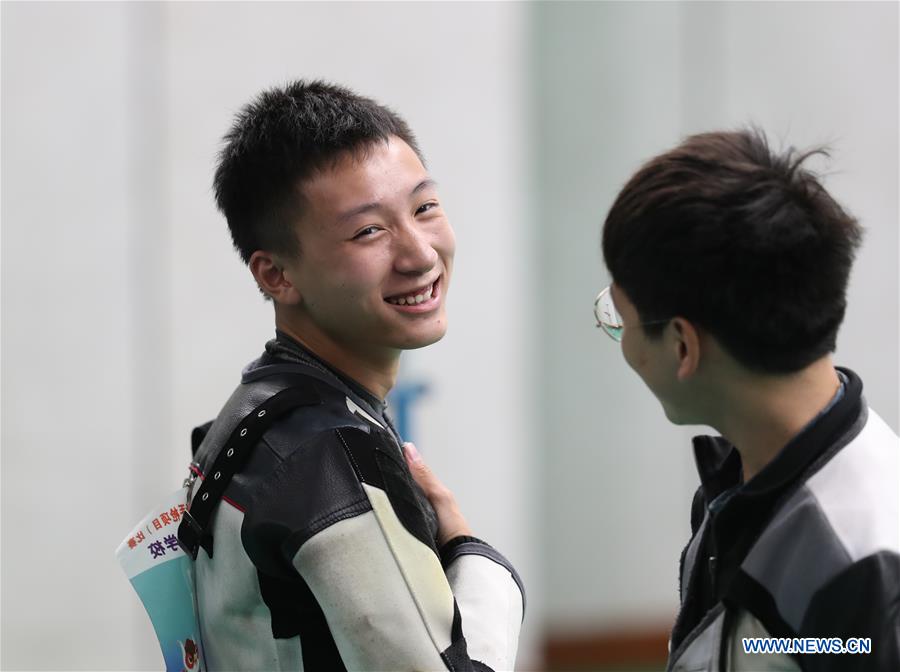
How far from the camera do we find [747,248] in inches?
57.4

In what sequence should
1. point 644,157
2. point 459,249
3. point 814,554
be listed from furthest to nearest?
1. point 644,157
2. point 459,249
3. point 814,554

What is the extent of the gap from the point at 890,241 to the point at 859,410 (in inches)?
162

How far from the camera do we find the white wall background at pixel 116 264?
3963mm

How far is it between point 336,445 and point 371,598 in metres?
0.21

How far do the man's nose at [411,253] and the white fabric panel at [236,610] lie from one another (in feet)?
1.42

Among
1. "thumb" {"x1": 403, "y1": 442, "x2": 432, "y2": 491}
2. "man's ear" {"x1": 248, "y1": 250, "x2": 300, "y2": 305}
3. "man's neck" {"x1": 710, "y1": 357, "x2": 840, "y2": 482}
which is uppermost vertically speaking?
"man's ear" {"x1": 248, "y1": 250, "x2": 300, "y2": 305}

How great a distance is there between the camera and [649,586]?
5.45m

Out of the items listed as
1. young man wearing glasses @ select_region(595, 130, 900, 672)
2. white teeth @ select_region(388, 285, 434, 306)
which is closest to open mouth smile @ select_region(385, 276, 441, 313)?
white teeth @ select_region(388, 285, 434, 306)

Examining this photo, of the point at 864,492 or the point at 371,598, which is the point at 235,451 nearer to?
the point at 371,598

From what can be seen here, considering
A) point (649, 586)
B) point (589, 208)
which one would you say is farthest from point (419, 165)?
point (649, 586)

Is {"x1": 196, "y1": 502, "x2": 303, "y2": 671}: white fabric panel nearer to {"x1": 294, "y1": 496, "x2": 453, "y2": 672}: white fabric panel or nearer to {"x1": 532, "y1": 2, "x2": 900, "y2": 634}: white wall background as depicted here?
{"x1": 294, "y1": 496, "x2": 453, "y2": 672}: white fabric panel

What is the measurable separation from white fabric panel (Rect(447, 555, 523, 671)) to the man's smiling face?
0.35 metres

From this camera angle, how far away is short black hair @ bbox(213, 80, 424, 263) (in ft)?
6.03

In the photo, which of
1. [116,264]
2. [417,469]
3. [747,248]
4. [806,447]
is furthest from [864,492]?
[116,264]
